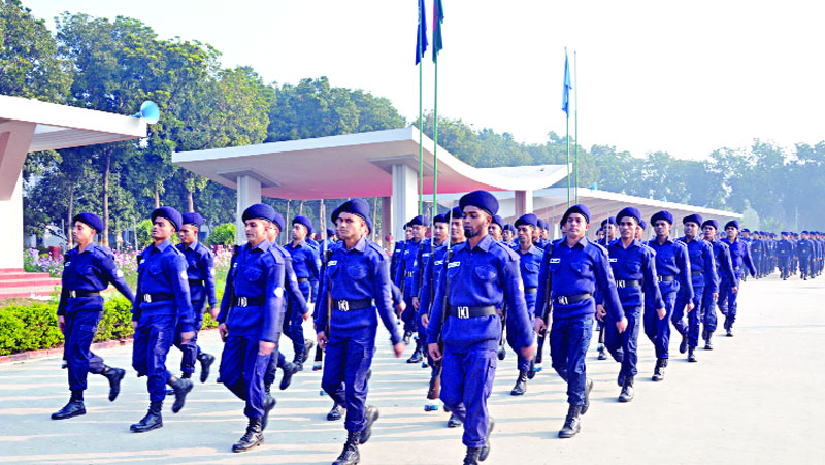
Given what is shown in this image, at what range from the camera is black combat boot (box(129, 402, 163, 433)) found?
628 cm

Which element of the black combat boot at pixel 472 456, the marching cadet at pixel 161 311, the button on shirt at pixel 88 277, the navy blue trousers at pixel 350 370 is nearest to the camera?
the black combat boot at pixel 472 456

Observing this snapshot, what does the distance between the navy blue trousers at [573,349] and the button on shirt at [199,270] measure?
3.80m

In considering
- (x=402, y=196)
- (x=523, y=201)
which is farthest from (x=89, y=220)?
(x=523, y=201)

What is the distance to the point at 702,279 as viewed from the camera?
35.5ft

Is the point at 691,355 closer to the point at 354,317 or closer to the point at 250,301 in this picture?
the point at 354,317

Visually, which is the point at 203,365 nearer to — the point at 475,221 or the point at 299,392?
the point at 299,392

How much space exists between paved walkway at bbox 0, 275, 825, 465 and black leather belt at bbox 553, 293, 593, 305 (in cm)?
111

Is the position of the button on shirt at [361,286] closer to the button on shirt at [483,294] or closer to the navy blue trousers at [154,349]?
the button on shirt at [483,294]

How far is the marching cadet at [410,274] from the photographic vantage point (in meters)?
10.2

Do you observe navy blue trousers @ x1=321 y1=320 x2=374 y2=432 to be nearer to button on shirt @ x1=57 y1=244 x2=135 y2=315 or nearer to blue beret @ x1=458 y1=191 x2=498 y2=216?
blue beret @ x1=458 y1=191 x2=498 y2=216

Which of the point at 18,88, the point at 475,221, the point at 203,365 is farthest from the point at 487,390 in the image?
the point at 18,88

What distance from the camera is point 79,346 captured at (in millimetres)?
6809

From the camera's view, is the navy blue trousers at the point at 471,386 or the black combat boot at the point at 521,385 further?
the black combat boot at the point at 521,385

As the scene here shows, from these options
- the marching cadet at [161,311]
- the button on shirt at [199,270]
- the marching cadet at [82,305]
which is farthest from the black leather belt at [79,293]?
the button on shirt at [199,270]
